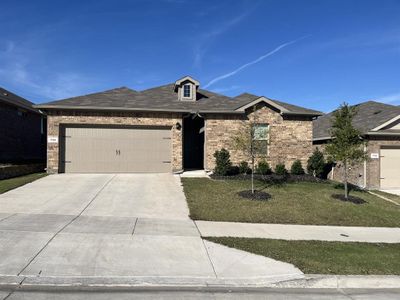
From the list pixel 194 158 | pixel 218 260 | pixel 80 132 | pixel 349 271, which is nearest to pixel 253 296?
pixel 218 260

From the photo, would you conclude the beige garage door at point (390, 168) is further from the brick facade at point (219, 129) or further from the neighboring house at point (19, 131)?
the neighboring house at point (19, 131)

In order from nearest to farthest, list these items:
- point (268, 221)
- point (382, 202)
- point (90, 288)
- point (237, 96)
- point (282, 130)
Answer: point (90, 288), point (268, 221), point (382, 202), point (282, 130), point (237, 96)

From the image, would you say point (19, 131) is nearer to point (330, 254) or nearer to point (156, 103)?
point (156, 103)

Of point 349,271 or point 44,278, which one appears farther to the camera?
point 349,271

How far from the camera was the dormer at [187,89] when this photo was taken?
74.1 ft

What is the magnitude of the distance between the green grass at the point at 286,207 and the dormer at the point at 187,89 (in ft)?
23.9

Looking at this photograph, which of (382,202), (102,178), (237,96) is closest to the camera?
(382,202)

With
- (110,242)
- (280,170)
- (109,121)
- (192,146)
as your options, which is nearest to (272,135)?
(280,170)

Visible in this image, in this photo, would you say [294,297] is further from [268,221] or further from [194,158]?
[194,158]

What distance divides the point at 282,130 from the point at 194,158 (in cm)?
637

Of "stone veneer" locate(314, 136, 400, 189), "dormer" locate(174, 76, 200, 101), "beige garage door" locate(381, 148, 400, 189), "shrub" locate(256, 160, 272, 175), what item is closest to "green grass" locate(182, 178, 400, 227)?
"shrub" locate(256, 160, 272, 175)

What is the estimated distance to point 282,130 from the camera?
800 inches

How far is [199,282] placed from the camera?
609 centimetres

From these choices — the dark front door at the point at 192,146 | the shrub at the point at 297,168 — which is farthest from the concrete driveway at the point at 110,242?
the dark front door at the point at 192,146
